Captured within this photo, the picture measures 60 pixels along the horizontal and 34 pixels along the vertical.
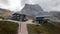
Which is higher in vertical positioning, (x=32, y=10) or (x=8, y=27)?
(x=32, y=10)

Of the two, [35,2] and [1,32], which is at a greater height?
[35,2]

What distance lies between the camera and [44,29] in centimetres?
69

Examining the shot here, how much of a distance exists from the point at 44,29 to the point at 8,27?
214 millimetres

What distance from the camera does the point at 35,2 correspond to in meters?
0.83

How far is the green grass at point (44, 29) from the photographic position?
2.21 feet

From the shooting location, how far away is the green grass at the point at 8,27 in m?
0.69

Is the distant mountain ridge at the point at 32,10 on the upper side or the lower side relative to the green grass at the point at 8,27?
upper

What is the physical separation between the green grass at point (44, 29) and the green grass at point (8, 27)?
0.29ft

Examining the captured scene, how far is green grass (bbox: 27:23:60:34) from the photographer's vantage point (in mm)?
675

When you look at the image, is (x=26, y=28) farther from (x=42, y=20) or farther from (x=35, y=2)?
(x=35, y=2)

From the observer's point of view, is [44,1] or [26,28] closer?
[26,28]

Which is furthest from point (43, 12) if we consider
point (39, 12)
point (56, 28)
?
point (56, 28)

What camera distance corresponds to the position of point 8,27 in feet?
2.35

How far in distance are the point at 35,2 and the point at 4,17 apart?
237 mm
